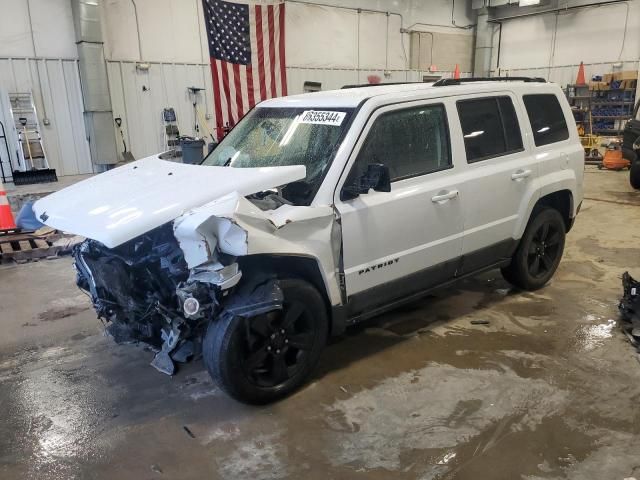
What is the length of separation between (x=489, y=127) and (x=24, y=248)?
585 cm

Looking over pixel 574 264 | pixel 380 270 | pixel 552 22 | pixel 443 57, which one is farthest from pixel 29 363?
pixel 552 22

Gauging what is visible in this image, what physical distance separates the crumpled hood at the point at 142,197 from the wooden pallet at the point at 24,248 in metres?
3.31

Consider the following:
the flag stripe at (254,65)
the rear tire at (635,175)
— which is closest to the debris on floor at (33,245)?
the flag stripe at (254,65)

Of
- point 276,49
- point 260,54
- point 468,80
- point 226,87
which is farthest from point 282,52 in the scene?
point 468,80

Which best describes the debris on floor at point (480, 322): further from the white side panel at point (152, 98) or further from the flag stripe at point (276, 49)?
the flag stripe at point (276, 49)

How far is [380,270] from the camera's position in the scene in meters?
3.49

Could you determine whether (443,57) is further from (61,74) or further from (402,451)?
(402,451)

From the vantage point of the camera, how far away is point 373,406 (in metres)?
3.15

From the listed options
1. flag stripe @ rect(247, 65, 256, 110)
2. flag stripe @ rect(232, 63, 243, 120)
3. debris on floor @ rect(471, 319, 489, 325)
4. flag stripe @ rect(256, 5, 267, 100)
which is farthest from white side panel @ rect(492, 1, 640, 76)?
debris on floor @ rect(471, 319, 489, 325)

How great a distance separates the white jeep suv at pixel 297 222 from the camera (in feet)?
9.25

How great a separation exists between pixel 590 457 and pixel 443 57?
1713cm

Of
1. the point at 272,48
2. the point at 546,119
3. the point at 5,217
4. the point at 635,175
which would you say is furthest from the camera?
the point at 272,48

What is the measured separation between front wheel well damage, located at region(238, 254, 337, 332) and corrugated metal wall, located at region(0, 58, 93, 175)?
9.18 metres

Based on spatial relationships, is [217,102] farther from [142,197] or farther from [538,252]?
[142,197]
